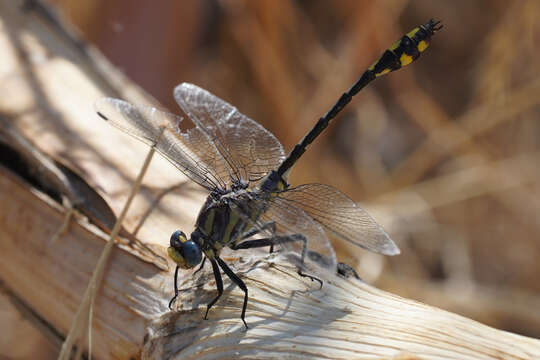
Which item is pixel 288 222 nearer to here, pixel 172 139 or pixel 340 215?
pixel 340 215

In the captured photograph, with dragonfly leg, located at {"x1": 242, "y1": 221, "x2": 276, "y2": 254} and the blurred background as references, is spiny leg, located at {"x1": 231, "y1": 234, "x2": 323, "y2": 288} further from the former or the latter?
the blurred background

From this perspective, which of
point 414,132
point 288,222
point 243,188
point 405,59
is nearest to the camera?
point 288,222

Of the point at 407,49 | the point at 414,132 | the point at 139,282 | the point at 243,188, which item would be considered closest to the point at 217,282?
the point at 139,282

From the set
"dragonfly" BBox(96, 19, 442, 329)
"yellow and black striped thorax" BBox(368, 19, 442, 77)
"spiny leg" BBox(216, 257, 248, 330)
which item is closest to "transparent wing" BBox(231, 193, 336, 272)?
"dragonfly" BBox(96, 19, 442, 329)

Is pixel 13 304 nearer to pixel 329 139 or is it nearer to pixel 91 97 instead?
pixel 91 97

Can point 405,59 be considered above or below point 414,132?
below

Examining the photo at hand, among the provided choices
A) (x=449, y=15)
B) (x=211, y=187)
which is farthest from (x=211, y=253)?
(x=449, y=15)

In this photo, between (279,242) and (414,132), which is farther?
(414,132)
